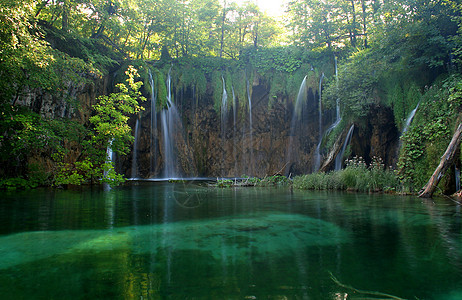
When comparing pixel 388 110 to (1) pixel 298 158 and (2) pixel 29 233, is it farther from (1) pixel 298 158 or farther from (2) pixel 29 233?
(2) pixel 29 233

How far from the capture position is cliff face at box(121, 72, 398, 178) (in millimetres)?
21656

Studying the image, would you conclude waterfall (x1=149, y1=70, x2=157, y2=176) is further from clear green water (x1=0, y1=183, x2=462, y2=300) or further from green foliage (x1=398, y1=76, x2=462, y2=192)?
clear green water (x1=0, y1=183, x2=462, y2=300)

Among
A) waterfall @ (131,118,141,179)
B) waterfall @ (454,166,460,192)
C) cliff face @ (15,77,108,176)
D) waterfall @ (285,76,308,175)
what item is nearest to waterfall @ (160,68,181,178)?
waterfall @ (131,118,141,179)

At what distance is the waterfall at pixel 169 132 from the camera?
70.7 feet

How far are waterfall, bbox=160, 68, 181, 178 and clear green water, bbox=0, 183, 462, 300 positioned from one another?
17.2 m

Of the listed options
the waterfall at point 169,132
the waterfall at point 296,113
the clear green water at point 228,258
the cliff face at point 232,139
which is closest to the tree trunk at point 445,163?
the clear green water at point 228,258

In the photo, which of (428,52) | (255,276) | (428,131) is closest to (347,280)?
(255,276)

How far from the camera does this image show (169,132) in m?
21.7

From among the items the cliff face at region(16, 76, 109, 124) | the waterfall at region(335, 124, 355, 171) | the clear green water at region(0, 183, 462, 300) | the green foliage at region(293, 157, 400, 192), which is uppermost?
the cliff face at region(16, 76, 109, 124)

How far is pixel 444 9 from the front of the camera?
11.6 m

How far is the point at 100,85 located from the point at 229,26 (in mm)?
12937

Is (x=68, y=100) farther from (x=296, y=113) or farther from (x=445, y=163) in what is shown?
(x=296, y=113)

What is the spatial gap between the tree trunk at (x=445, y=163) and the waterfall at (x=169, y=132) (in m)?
17.1

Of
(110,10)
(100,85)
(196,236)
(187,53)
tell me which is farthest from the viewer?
(187,53)
